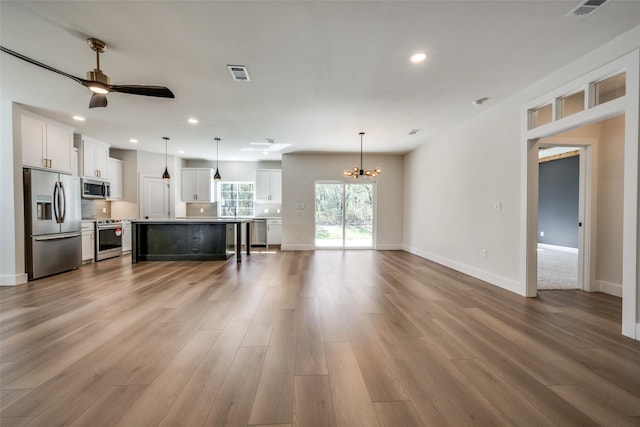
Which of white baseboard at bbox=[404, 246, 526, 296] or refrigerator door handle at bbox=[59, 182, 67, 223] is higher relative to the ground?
refrigerator door handle at bbox=[59, 182, 67, 223]

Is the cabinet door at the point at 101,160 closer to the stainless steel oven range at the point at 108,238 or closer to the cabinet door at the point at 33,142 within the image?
the stainless steel oven range at the point at 108,238

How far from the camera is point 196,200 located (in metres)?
8.46

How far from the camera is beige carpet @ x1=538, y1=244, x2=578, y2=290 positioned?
13.8ft

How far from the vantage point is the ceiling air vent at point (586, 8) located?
2.06 m

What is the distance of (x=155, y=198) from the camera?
7.62 meters

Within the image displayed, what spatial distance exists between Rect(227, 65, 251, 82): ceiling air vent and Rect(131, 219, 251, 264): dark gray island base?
11.3ft

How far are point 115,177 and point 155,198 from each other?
1.07 m

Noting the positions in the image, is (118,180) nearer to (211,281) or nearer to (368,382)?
(211,281)

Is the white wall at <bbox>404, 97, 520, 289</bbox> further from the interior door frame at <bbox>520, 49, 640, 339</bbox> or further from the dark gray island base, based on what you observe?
the dark gray island base

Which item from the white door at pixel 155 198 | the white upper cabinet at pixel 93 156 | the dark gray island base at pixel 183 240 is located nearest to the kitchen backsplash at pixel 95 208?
the white upper cabinet at pixel 93 156

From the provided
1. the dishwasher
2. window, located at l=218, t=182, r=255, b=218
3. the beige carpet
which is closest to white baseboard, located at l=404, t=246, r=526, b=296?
the beige carpet

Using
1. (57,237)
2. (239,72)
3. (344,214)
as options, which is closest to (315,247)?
(344,214)

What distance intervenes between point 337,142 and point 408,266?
3.35m

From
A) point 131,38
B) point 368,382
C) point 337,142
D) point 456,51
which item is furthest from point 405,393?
point 337,142
